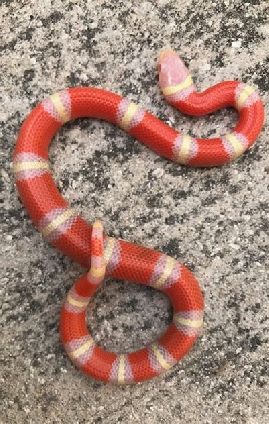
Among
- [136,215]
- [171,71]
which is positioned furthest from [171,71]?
[136,215]

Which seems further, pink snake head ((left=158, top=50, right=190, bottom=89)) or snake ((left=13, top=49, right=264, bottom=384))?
pink snake head ((left=158, top=50, right=190, bottom=89))

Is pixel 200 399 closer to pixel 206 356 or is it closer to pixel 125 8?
pixel 206 356

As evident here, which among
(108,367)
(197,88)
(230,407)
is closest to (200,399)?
(230,407)

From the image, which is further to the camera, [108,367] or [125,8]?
[125,8]

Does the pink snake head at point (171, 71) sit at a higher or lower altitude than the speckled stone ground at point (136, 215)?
higher

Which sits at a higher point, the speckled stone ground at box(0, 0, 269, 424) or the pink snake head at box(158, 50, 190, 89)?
the pink snake head at box(158, 50, 190, 89)

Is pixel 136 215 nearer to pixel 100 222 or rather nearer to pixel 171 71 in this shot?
pixel 100 222
